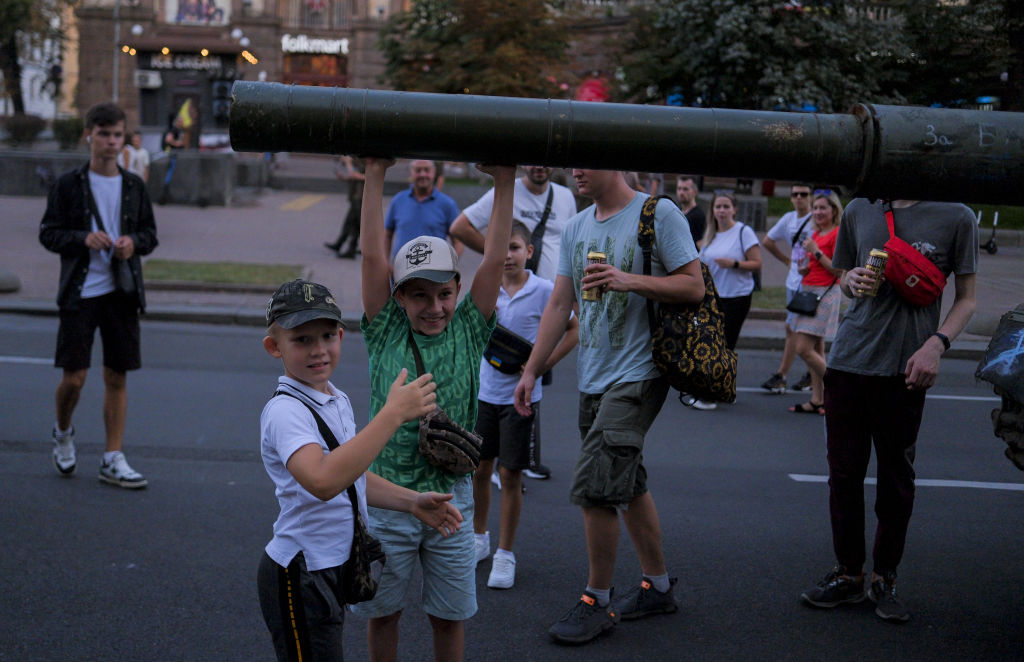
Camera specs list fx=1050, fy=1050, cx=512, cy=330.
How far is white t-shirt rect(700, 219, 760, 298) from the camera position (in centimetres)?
882

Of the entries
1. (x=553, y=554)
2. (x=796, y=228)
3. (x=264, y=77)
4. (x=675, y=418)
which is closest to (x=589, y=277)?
(x=553, y=554)

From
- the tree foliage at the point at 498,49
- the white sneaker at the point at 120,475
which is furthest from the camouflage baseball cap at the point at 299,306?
the tree foliage at the point at 498,49

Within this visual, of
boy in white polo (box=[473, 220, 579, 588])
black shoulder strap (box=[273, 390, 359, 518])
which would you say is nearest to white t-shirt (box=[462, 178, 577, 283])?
boy in white polo (box=[473, 220, 579, 588])

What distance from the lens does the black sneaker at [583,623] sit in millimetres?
4328

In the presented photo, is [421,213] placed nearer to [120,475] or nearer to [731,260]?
[731,260]

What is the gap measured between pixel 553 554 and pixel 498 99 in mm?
3403

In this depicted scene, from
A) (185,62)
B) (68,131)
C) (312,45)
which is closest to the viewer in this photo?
(68,131)

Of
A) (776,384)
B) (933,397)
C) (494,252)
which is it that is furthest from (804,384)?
(494,252)

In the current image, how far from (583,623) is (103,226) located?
3.68 m

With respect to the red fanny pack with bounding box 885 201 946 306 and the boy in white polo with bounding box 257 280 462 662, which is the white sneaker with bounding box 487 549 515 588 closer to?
the boy in white polo with bounding box 257 280 462 662

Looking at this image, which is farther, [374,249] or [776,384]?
[776,384]

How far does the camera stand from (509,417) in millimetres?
5098

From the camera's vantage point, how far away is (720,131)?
2.44m

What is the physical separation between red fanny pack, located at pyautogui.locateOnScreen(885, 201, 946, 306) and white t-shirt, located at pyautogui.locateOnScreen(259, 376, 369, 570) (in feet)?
8.52
